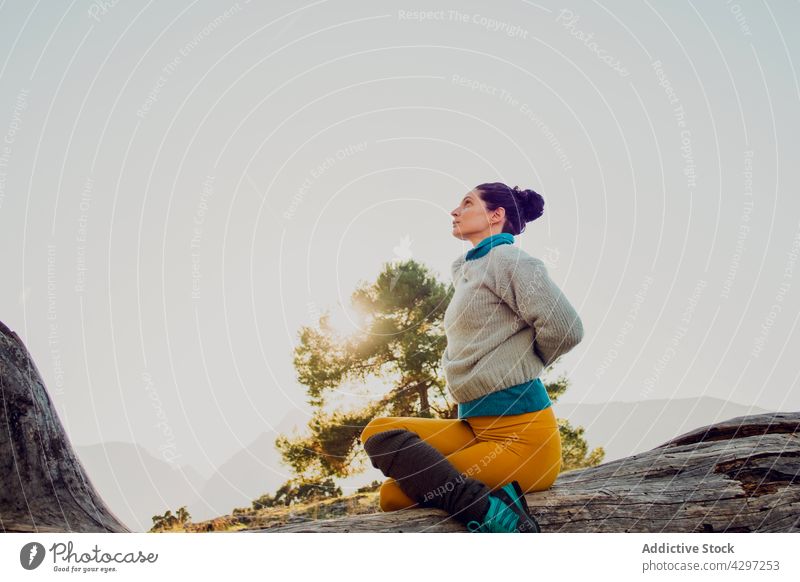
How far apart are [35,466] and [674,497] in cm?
312

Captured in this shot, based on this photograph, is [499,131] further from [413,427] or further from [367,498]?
[367,498]

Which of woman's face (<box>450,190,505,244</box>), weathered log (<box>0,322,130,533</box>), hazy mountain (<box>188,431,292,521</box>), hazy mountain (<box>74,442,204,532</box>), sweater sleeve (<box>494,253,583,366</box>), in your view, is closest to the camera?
A: weathered log (<box>0,322,130,533</box>)

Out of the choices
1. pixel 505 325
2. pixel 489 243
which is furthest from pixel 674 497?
pixel 489 243

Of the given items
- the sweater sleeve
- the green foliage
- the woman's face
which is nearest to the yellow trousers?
the sweater sleeve

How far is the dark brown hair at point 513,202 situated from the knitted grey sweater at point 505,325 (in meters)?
0.31

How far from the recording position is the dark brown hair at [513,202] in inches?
128

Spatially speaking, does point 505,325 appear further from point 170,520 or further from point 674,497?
point 170,520

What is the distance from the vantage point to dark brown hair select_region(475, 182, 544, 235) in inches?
128

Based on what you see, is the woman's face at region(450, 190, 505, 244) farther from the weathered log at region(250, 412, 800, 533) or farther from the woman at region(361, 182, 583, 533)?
the weathered log at region(250, 412, 800, 533)

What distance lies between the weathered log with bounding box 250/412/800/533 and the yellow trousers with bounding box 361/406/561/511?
0.14 meters

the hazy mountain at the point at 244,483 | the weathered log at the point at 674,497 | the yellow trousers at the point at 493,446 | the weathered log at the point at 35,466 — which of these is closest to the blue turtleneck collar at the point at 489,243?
the yellow trousers at the point at 493,446

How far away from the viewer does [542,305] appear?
2791 millimetres

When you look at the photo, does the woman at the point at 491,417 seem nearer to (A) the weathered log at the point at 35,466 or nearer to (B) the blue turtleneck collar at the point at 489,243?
(B) the blue turtleneck collar at the point at 489,243

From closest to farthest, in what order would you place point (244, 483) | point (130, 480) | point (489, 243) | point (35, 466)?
point (35, 466) < point (489, 243) < point (130, 480) < point (244, 483)
